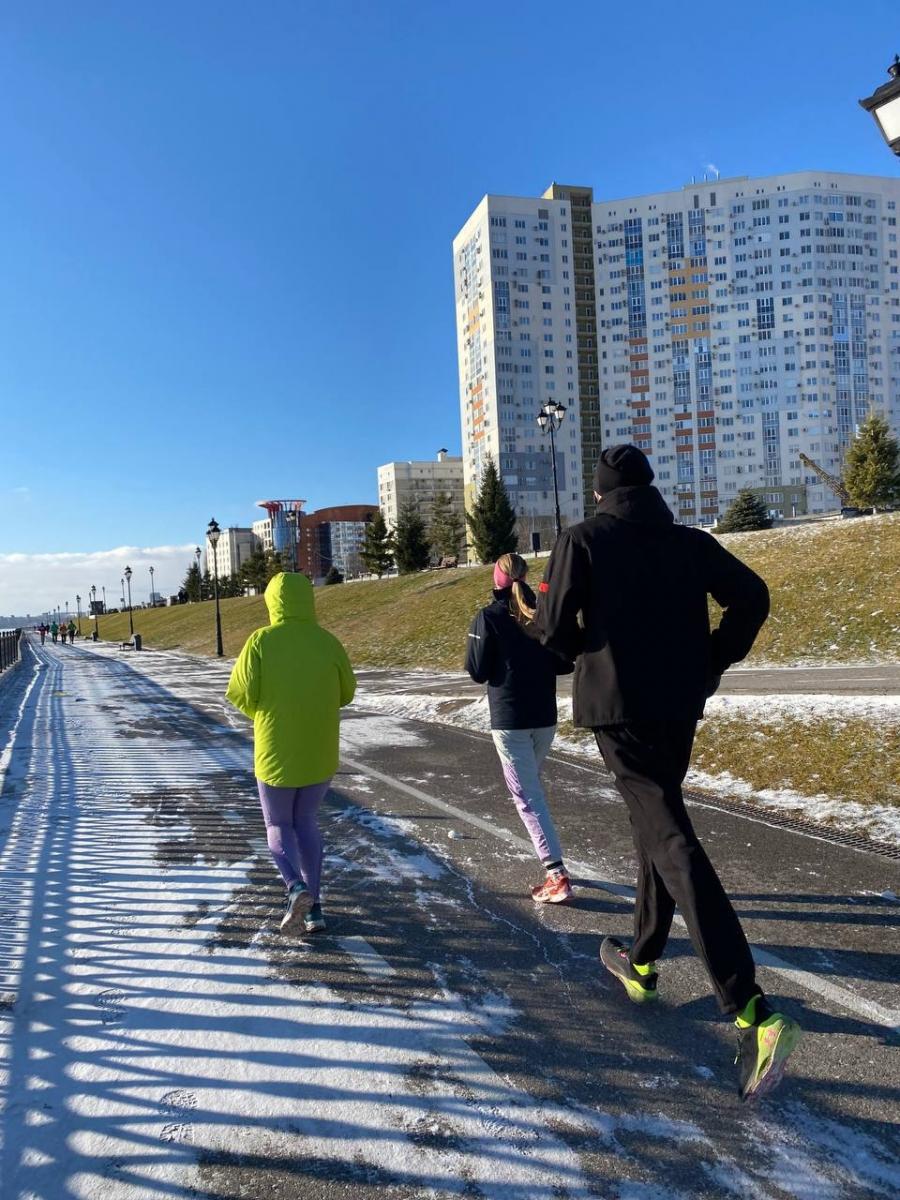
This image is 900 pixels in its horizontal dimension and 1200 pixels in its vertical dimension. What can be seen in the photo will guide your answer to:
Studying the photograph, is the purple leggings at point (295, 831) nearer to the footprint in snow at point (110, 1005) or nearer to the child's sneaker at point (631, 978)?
the footprint in snow at point (110, 1005)

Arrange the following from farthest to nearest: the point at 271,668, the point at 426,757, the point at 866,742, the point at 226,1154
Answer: the point at 426,757
the point at 866,742
the point at 271,668
the point at 226,1154

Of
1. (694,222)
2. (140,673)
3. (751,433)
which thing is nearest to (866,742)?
(140,673)

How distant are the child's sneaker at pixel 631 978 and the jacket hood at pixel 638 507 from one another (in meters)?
1.91

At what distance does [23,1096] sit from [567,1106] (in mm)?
1957

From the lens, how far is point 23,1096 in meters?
2.62

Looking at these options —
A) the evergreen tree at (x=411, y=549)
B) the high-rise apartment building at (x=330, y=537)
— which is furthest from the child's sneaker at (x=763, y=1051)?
the high-rise apartment building at (x=330, y=537)

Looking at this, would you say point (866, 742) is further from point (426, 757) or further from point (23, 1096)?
Answer: point (23, 1096)

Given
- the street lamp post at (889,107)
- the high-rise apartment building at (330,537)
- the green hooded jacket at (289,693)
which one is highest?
the high-rise apartment building at (330,537)

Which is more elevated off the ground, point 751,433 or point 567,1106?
point 751,433

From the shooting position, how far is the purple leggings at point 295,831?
402cm

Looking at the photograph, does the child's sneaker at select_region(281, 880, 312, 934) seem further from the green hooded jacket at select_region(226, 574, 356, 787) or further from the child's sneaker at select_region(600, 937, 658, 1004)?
the child's sneaker at select_region(600, 937, 658, 1004)

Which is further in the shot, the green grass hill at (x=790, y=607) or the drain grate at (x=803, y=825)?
the green grass hill at (x=790, y=607)

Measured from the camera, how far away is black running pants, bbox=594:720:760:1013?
2.57 metres

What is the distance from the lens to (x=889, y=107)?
452 cm
